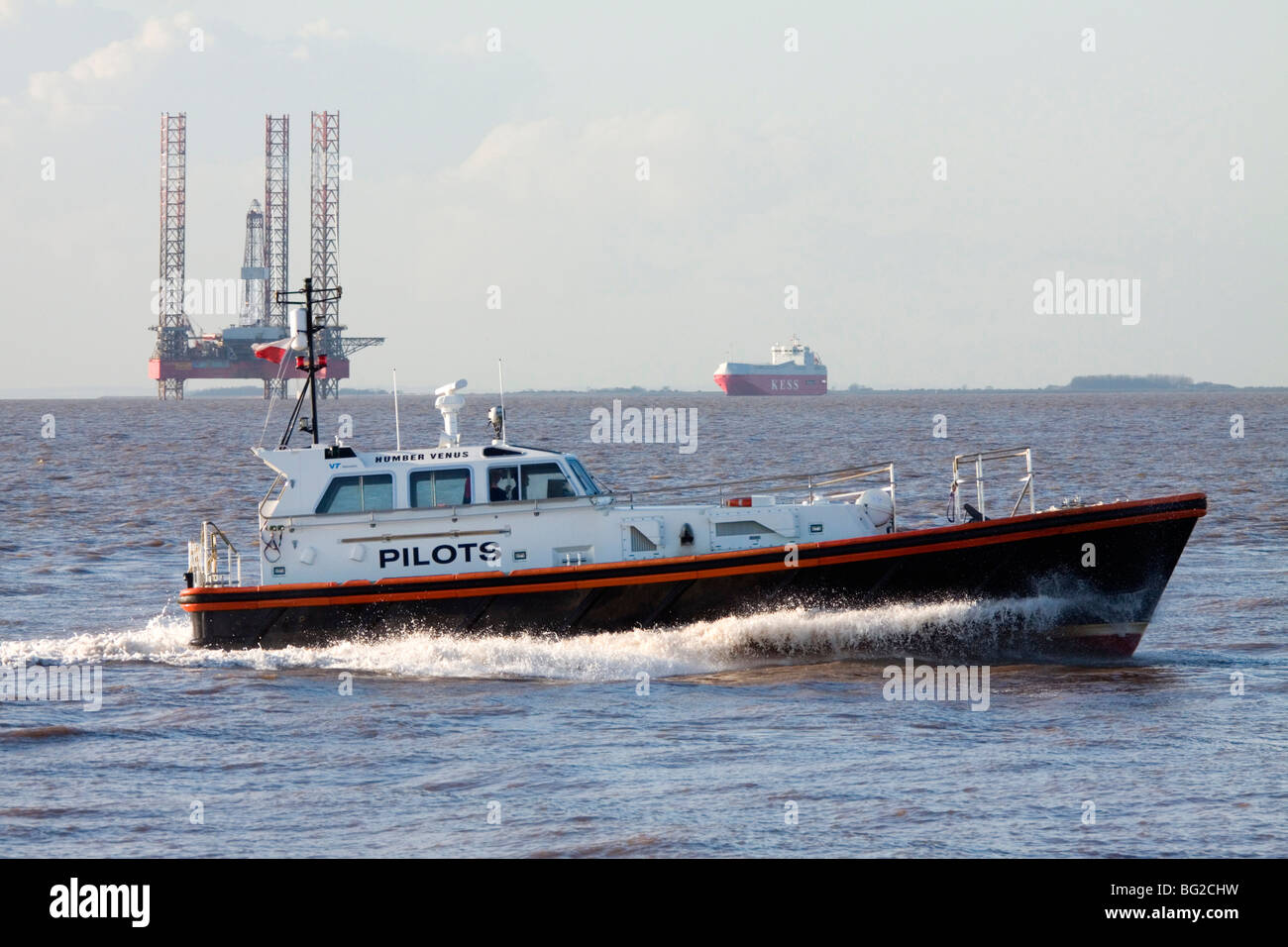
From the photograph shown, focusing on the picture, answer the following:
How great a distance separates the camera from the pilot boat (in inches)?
599

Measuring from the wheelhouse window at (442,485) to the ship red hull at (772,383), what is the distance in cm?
16027

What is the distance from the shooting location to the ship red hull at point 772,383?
176m

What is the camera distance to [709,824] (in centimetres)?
982

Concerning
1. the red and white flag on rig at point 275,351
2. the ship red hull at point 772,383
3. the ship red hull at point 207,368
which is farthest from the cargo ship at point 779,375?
the red and white flag on rig at point 275,351

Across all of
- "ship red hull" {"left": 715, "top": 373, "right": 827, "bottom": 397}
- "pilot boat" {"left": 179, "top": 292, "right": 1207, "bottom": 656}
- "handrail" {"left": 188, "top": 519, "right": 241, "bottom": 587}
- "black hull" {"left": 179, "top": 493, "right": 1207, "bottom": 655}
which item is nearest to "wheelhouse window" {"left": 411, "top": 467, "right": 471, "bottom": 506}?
"pilot boat" {"left": 179, "top": 292, "right": 1207, "bottom": 656}

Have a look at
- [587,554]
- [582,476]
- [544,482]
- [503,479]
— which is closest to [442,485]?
[503,479]

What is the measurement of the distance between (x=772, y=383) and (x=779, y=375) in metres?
1.42

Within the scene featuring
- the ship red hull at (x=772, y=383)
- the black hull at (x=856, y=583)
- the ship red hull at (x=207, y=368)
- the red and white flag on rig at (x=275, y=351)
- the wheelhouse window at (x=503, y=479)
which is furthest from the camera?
the ship red hull at (x=772, y=383)

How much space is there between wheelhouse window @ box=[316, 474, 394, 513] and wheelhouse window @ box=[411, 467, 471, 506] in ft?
0.92

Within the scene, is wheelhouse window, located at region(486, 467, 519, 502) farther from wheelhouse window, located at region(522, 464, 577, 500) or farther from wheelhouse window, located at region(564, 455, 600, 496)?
wheelhouse window, located at region(564, 455, 600, 496)

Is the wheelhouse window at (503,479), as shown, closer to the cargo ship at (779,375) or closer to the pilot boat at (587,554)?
the pilot boat at (587,554)

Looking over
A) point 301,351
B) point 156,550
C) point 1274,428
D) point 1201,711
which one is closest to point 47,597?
point 156,550
